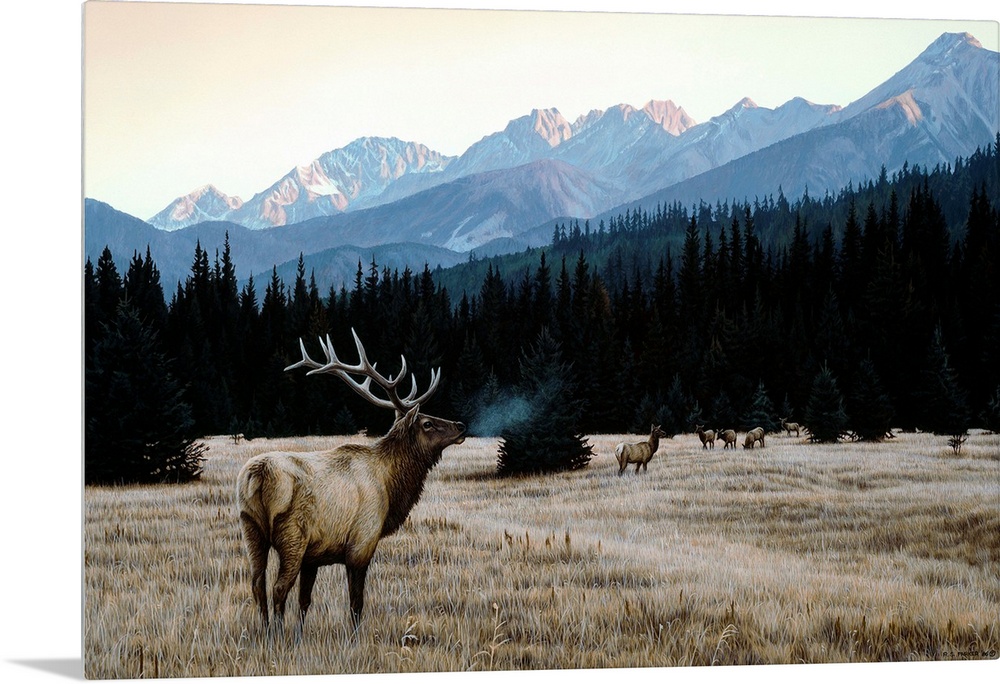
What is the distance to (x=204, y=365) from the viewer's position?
6969 mm

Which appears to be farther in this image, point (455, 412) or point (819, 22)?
point (819, 22)

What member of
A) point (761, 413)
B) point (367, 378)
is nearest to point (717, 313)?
point (761, 413)

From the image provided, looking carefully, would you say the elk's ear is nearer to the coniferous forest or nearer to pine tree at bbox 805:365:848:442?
the coniferous forest

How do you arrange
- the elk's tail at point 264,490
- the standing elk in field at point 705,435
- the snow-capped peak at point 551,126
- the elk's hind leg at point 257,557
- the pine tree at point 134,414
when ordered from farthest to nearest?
the standing elk in field at point 705,435 < the snow-capped peak at point 551,126 < the pine tree at point 134,414 < the elk's hind leg at point 257,557 < the elk's tail at point 264,490

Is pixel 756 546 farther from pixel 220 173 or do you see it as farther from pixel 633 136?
pixel 220 173

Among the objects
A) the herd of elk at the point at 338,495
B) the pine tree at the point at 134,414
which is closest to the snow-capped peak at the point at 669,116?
the herd of elk at the point at 338,495

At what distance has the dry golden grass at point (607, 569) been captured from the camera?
21.0ft

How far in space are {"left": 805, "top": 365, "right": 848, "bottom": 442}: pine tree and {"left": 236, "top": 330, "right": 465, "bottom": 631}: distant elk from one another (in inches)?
109

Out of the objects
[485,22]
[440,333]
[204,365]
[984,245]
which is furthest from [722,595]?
[485,22]

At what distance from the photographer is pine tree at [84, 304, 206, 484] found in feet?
21.7

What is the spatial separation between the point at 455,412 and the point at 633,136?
2400 mm

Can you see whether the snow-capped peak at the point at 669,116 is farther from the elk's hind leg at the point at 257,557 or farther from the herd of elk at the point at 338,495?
the elk's hind leg at the point at 257,557

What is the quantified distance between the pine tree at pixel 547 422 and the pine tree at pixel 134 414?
2218mm
